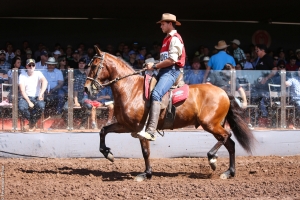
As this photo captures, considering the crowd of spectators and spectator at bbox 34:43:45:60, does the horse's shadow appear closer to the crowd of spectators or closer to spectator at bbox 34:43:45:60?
the crowd of spectators

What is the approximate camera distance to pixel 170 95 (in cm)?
909

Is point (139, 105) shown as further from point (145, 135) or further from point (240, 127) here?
point (240, 127)

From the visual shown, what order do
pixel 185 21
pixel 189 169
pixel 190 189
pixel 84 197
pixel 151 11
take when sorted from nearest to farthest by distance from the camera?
pixel 84 197
pixel 190 189
pixel 189 169
pixel 151 11
pixel 185 21

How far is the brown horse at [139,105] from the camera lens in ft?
29.5

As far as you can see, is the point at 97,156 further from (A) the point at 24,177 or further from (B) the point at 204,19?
(B) the point at 204,19

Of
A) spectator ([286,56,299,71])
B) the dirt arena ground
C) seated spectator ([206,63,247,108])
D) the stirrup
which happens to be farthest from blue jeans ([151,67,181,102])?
spectator ([286,56,299,71])

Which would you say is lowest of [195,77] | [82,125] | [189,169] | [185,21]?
[189,169]

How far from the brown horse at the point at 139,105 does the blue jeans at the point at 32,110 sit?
7.37 ft

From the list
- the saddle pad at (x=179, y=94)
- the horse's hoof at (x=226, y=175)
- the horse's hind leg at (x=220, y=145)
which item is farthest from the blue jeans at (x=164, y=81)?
the horse's hoof at (x=226, y=175)

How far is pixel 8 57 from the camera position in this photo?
1539 centimetres

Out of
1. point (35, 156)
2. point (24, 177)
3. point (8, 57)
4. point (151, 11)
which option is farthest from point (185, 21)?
point (24, 177)

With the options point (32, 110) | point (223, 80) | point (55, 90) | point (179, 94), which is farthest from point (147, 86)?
point (32, 110)

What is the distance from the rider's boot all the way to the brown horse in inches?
11.4

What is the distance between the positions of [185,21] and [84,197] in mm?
12339
